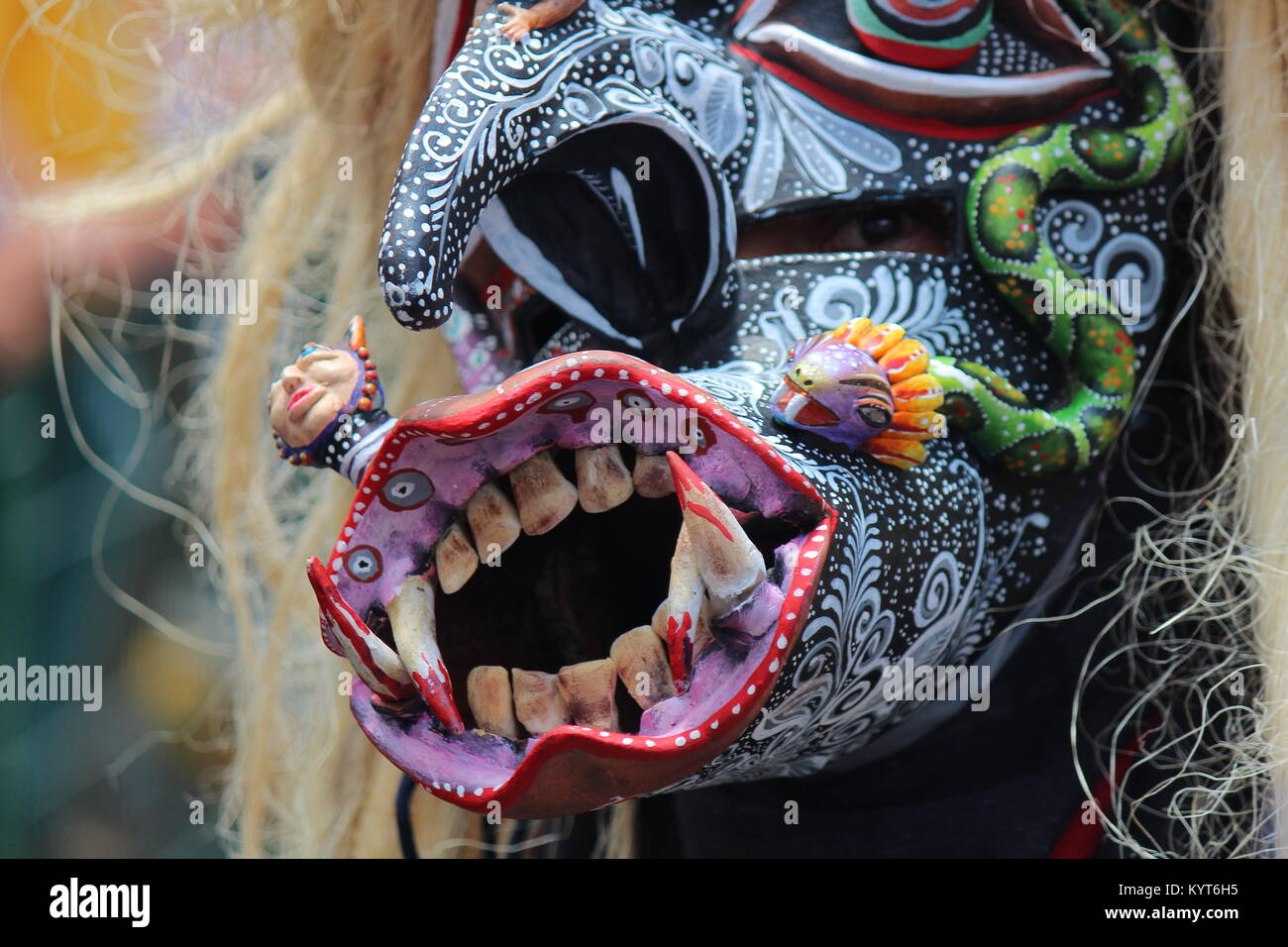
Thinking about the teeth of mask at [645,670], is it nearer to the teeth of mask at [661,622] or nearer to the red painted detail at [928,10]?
the teeth of mask at [661,622]

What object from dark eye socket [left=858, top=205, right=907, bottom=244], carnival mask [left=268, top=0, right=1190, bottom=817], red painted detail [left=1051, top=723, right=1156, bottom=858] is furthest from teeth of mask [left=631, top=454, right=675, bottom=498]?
red painted detail [left=1051, top=723, right=1156, bottom=858]

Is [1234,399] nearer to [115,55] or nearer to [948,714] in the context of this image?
[948,714]

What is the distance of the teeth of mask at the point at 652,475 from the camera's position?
2.14ft

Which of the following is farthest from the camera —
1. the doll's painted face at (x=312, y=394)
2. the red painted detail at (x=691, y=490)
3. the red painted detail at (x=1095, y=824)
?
the red painted detail at (x=1095, y=824)

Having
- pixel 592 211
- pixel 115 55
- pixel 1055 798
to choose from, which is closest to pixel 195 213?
pixel 115 55

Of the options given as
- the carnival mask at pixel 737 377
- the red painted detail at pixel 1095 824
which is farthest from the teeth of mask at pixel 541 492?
the red painted detail at pixel 1095 824

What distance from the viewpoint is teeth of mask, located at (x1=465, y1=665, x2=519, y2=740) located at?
2.15 ft

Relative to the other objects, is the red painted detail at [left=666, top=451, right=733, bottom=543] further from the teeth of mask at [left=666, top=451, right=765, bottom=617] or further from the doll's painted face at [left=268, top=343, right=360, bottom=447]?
the doll's painted face at [left=268, top=343, right=360, bottom=447]

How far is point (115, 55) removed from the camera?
106cm

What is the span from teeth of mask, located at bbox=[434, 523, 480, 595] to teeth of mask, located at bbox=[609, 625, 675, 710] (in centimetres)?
8

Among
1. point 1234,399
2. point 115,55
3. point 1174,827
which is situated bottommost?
point 1174,827

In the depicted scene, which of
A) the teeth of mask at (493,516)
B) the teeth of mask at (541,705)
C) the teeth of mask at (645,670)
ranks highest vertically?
the teeth of mask at (493,516)

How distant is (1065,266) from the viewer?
0.82m

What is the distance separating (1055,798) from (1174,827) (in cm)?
6
